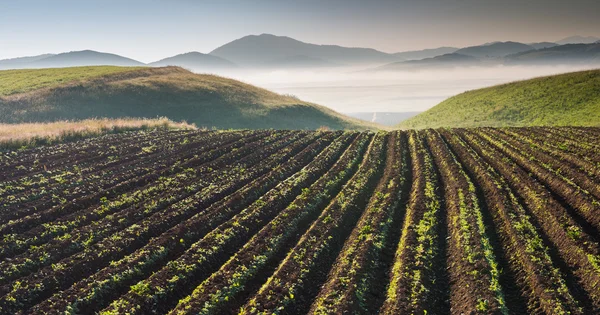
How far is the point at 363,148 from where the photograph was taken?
28766mm

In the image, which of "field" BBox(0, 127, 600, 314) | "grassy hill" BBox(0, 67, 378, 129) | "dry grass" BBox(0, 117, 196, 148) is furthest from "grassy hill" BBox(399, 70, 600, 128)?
"dry grass" BBox(0, 117, 196, 148)

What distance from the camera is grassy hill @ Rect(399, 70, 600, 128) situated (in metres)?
44.5

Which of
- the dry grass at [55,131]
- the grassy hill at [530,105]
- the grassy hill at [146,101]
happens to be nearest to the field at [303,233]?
the dry grass at [55,131]

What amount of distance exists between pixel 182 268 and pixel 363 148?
63.5 ft

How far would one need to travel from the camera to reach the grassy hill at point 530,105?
44509 mm

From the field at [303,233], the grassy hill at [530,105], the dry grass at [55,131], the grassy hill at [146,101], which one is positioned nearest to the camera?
the field at [303,233]

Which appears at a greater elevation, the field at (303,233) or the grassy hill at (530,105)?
the grassy hill at (530,105)

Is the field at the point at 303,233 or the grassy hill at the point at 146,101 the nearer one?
the field at the point at 303,233

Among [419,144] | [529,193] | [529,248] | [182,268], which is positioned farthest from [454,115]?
[182,268]

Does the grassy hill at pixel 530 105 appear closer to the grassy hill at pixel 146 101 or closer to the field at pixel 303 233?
the grassy hill at pixel 146 101

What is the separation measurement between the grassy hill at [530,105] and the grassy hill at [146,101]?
1523cm

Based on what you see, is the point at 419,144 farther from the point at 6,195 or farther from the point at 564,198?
the point at 6,195

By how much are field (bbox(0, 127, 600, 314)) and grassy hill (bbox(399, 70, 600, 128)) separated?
22850 millimetres

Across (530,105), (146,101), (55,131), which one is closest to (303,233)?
(55,131)
